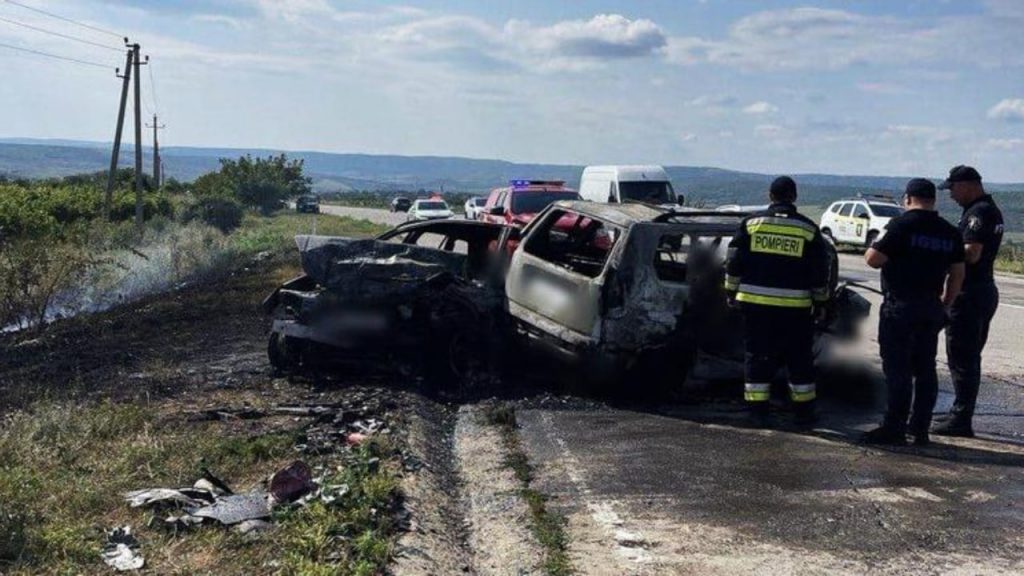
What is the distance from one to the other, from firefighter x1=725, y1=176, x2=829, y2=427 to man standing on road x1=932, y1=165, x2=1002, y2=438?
905 mm

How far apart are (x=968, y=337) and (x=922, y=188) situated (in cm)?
111

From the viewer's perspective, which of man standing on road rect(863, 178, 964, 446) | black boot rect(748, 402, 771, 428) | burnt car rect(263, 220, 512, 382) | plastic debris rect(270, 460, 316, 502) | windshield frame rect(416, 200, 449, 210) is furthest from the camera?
windshield frame rect(416, 200, 449, 210)

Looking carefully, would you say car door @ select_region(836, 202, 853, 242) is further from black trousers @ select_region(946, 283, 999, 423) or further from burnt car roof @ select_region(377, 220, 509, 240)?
black trousers @ select_region(946, 283, 999, 423)

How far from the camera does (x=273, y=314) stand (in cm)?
887

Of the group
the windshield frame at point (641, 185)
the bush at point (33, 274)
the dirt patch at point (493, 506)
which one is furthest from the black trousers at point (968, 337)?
the windshield frame at point (641, 185)

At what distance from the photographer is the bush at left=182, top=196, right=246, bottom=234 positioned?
4784cm

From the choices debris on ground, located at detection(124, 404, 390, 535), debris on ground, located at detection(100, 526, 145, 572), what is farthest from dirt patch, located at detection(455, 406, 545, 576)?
debris on ground, located at detection(100, 526, 145, 572)

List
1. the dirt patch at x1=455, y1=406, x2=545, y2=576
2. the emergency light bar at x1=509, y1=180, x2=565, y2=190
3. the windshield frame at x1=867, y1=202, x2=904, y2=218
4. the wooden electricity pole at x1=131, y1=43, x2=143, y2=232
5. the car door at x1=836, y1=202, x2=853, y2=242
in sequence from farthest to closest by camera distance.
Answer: the wooden electricity pole at x1=131, y1=43, x2=143, y2=232, the car door at x1=836, y1=202, x2=853, y2=242, the windshield frame at x1=867, y1=202, x2=904, y2=218, the emergency light bar at x1=509, y1=180, x2=565, y2=190, the dirt patch at x1=455, y1=406, x2=545, y2=576

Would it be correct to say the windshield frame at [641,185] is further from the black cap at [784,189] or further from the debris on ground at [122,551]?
the debris on ground at [122,551]

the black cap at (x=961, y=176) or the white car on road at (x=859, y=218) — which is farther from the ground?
the black cap at (x=961, y=176)

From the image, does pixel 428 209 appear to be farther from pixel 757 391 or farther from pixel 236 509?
pixel 236 509

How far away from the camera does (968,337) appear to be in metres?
6.77

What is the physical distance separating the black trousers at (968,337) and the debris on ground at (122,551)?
5245 millimetres

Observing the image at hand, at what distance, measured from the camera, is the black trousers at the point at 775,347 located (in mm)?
6832
